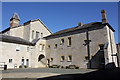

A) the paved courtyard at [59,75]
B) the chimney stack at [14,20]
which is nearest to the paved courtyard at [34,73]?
the paved courtyard at [59,75]

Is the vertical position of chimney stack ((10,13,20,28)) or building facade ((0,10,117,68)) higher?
chimney stack ((10,13,20,28))

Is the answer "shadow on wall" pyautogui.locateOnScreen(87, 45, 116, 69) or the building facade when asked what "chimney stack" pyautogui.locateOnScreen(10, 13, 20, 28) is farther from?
"shadow on wall" pyautogui.locateOnScreen(87, 45, 116, 69)

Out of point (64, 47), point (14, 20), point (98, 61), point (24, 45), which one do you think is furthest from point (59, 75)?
point (14, 20)

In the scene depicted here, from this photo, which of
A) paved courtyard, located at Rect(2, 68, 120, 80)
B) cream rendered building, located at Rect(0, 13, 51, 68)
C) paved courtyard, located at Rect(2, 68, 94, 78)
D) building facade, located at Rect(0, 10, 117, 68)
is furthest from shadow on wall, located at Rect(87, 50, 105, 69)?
cream rendered building, located at Rect(0, 13, 51, 68)

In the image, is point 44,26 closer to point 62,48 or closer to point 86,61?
point 62,48

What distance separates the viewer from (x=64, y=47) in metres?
27.2

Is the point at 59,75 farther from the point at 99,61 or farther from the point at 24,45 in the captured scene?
the point at 24,45

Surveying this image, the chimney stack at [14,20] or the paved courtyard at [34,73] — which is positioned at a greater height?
the chimney stack at [14,20]

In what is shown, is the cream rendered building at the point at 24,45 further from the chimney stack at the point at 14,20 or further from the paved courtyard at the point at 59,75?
the paved courtyard at the point at 59,75

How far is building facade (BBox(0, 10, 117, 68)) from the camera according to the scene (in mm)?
21547

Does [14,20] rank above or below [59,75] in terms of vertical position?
above

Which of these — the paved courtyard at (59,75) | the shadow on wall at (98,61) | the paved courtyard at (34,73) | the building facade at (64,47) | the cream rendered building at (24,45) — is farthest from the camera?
the cream rendered building at (24,45)

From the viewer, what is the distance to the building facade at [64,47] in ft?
70.7

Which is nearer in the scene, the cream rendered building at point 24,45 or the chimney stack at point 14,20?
the cream rendered building at point 24,45
